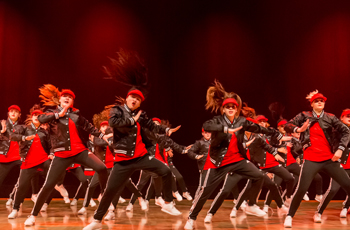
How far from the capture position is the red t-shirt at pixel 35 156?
6.21 meters

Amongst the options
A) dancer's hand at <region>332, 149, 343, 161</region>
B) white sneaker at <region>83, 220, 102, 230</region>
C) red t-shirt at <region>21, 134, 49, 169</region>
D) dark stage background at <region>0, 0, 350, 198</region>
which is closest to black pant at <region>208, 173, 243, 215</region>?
dancer's hand at <region>332, 149, 343, 161</region>

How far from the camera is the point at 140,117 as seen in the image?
180 inches

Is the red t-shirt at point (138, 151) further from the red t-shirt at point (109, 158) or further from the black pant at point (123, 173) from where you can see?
the red t-shirt at point (109, 158)

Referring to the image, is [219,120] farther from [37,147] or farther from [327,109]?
[327,109]

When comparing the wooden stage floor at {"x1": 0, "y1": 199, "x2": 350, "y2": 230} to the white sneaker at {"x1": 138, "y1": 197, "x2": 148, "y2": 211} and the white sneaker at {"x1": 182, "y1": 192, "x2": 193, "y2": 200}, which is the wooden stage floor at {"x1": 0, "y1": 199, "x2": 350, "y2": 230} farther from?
the white sneaker at {"x1": 182, "y1": 192, "x2": 193, "y2": 200}

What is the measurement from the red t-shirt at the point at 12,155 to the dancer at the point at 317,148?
4985 mm

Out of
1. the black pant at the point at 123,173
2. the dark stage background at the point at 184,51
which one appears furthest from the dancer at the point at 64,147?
the dark stage background at the point at 184,51

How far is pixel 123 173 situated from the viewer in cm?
434

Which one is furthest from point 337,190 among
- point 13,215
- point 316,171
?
point 13,215

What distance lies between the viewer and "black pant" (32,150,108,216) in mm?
5012

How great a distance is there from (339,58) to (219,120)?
6.25m

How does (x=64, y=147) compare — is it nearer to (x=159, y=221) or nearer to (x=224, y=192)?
(x=159, y=221)

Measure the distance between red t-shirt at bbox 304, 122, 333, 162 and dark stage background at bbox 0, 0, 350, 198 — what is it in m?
4.55

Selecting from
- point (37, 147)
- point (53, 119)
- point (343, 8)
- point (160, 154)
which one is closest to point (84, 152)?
point (53, 119)
